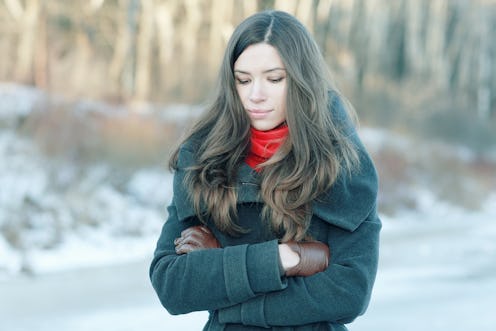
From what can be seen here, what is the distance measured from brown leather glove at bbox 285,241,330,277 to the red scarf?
0.72 ft

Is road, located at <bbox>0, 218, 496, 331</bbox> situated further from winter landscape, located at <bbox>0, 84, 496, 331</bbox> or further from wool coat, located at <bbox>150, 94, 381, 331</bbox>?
wool coat, located at <bbox>150, 94, 381, 331</bbox>

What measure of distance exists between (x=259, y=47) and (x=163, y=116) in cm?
1230

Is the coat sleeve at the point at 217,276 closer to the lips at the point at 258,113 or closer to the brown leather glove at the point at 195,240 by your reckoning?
the brown leather glove at the point at 195,240

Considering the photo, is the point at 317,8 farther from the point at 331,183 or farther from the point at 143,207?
Result: the point at 331,183

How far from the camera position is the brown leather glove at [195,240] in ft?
7.35

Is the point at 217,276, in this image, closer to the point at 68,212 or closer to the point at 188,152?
the point at 188,152

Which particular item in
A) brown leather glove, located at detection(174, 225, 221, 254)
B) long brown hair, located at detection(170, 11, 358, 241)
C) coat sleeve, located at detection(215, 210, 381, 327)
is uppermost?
long brown hair, located at detection(170, 11, 358, 241)

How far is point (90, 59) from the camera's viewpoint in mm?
15211

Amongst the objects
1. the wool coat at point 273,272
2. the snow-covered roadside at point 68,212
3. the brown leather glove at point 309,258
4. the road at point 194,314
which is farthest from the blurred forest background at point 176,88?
the brown leather glove at point 309,258

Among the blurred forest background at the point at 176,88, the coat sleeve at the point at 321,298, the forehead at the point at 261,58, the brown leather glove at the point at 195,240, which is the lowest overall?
the coat sleeve at the point at 321,298

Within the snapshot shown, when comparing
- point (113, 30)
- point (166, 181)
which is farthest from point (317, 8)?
point (166, 181)

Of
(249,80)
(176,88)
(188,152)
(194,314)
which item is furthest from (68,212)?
(249,80)

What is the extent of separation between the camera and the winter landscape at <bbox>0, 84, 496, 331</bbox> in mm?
6855

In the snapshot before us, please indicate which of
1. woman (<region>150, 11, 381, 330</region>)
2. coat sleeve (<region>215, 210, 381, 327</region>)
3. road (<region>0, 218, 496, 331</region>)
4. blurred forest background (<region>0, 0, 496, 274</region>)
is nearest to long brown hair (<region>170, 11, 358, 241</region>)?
woman (<region>150, 11, 381, 330</region>)
